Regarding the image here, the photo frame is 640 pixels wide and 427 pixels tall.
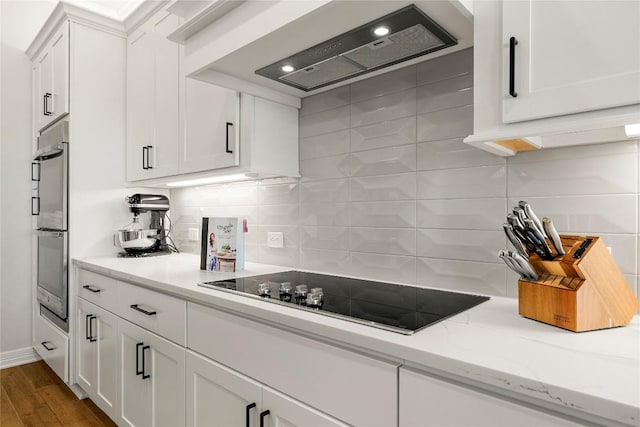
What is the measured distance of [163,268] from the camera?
1.99m

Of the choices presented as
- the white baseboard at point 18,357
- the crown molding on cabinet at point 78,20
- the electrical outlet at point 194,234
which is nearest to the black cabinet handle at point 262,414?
the electrical outlet at point 194,234

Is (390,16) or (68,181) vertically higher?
(390,16)

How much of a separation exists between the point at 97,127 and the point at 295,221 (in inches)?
62.1

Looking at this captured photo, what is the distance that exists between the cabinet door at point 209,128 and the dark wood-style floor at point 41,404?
150cm

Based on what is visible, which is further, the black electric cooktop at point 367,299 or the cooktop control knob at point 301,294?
the cooktop control knob at point 301,294

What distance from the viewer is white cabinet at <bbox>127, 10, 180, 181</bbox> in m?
2.23

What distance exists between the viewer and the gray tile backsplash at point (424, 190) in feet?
3.69

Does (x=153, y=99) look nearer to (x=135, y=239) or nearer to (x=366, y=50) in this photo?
(x=135, y=239)

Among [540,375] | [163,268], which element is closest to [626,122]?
[540,375]

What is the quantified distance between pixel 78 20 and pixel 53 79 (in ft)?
1.46

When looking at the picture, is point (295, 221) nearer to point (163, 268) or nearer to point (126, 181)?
point (163, 268)

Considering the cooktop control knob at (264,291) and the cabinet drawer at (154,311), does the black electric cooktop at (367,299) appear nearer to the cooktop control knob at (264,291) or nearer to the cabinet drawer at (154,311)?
the cooktop control knob at (264,291)

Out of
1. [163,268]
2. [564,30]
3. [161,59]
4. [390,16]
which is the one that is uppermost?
[161,59]

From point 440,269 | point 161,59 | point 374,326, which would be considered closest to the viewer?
point 374,326
